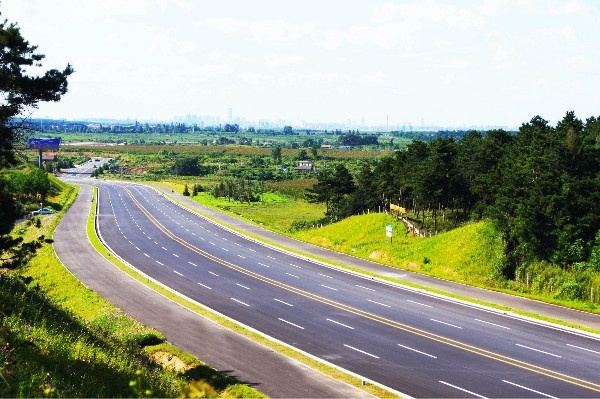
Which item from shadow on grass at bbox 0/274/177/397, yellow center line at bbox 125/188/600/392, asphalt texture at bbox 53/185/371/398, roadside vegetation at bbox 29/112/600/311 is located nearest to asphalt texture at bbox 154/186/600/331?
roadside vegetation at bbox 29/112/600/311

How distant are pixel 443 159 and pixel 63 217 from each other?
45.9m

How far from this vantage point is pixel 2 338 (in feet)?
47.5

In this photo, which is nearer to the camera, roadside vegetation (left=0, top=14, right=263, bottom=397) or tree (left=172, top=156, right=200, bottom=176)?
roadside vegetation (left=0, top=14, right=263, bottom=397)

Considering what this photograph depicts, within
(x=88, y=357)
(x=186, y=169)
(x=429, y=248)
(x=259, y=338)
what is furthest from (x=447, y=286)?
(x=186, y=169)

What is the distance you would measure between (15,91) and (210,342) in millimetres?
14047

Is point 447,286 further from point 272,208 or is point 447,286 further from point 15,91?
A: point 272,208

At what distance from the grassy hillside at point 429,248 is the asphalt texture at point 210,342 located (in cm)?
1879

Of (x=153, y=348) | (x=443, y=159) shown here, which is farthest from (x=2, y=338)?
(x=443, y=159)

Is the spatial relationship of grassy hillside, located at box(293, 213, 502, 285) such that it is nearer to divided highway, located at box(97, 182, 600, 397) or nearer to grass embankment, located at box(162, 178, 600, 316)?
grass embankment, located at box(162, 178, 600, 316)

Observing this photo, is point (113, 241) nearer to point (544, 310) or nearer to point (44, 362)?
point (544, 310)

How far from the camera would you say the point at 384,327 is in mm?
29047

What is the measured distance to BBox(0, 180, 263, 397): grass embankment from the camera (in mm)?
12461

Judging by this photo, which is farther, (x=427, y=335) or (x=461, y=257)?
(x=461, y=257)

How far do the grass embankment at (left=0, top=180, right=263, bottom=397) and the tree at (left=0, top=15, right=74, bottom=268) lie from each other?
6.54 ft
